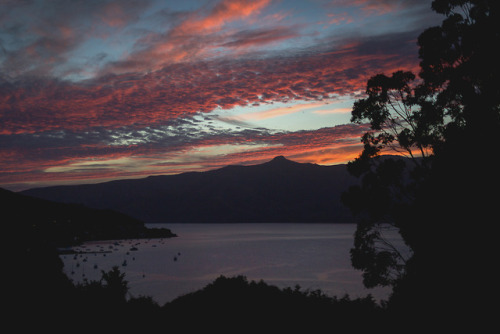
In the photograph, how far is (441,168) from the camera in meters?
14.5

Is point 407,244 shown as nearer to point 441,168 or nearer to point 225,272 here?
point 441,168

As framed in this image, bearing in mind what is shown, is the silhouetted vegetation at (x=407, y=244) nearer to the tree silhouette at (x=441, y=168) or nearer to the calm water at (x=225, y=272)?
the tree silhouette at (x=441, y=168)

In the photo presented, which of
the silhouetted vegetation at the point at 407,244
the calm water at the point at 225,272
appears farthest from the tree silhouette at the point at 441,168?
the calm water at the point at 225,272

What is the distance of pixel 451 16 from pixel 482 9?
1.94m

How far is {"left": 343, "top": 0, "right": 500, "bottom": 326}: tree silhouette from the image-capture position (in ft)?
39.6

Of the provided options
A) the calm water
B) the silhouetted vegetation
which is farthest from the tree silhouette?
the calm water

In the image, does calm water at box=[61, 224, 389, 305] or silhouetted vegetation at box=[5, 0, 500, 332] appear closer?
silhouetted vegetation at box=[5, 0, 500, 332]

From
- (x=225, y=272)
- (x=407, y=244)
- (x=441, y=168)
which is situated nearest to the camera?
(x=441, y=168)

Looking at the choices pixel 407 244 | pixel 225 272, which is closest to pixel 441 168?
pixel 407 244

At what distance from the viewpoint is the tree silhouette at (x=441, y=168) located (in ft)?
39.6

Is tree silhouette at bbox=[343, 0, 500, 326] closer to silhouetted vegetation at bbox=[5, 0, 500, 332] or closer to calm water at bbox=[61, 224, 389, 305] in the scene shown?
silhouetted vegetation at bbox=[5, 0, 500, 332]

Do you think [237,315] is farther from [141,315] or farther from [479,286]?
[479,286]

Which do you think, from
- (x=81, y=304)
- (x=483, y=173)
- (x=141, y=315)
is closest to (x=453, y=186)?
(x=483, y=173)

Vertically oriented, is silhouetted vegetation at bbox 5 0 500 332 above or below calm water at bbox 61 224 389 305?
above
